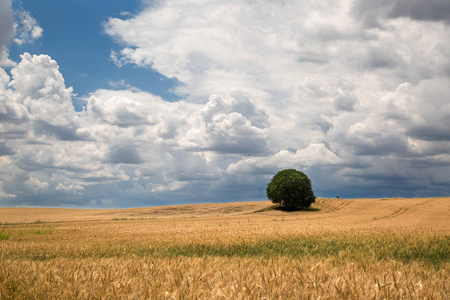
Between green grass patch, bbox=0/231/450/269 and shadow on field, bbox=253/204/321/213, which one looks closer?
green grass patch, bbox=0/231/450/269

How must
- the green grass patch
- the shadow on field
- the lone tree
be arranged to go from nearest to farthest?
1. the green grass patch
2. the lone tree
3. the shadow on field

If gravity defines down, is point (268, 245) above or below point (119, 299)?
below

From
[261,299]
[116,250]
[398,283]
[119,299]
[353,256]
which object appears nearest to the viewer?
[261,299]

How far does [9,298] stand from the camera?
394 centimetres

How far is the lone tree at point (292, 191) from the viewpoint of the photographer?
6141cm

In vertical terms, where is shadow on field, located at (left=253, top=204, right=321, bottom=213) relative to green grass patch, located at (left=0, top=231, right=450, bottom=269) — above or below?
below

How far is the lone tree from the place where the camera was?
6141 centimetres

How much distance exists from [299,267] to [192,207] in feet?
221

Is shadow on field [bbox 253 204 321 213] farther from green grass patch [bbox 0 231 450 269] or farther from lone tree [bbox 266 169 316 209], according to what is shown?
green grass patch [bbox 0 231 450 269]

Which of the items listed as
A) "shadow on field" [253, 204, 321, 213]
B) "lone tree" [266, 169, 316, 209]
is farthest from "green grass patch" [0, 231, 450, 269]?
"shadow on field" [253, 204, 321, 213]

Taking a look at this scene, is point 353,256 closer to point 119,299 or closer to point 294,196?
point 119,299

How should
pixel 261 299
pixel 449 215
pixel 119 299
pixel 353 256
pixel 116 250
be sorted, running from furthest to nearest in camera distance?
pixel 449 215 → pixel 116 250 → pixel 353 256 → pixel 119 299 → pixel 261 299

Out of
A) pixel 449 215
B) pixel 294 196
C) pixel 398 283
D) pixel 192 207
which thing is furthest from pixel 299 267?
pixel 192 207

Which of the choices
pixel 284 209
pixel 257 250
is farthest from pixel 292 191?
pixel 257 250
